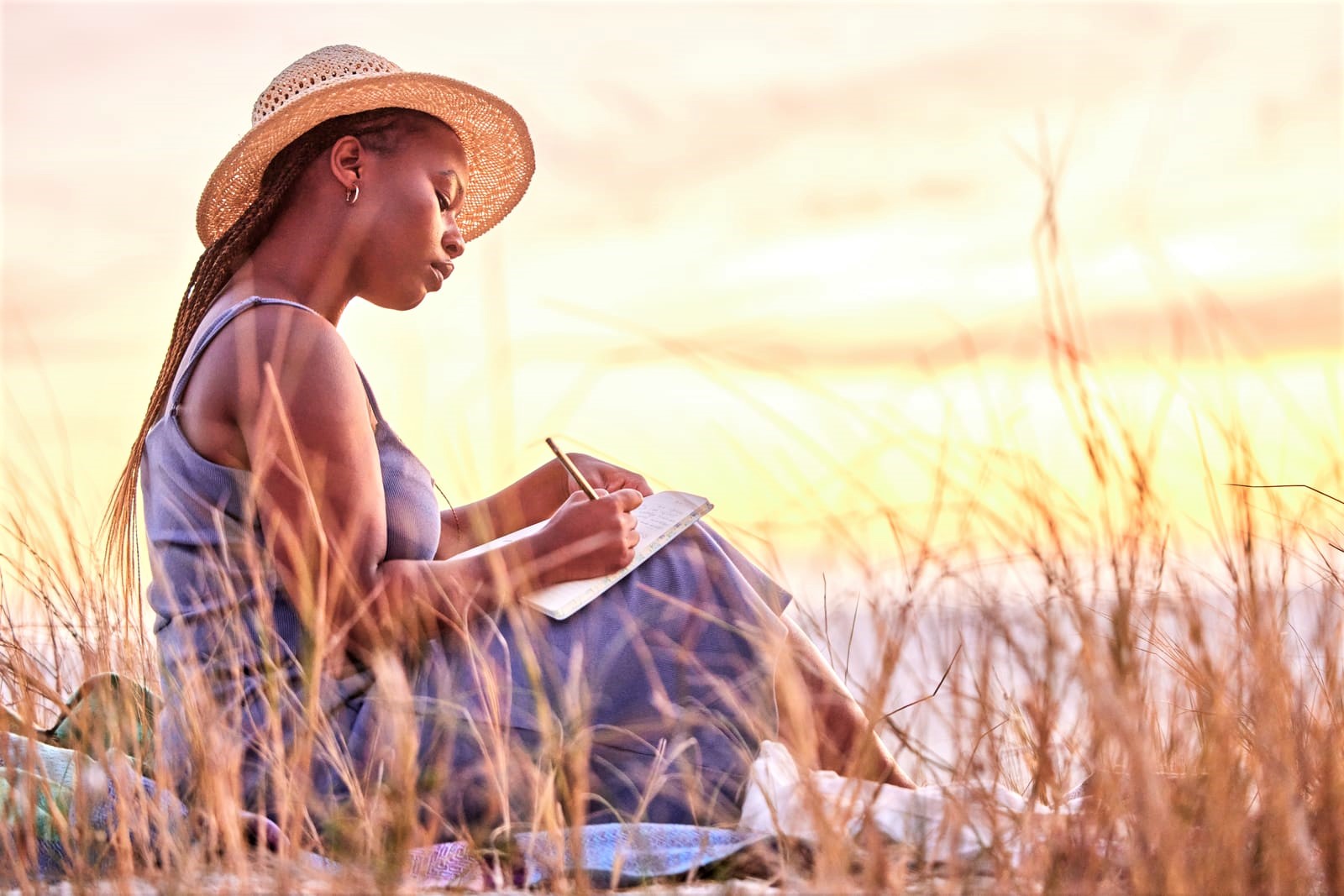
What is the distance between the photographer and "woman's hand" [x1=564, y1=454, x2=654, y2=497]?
9.87 ft

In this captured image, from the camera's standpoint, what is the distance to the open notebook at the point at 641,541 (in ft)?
7.88

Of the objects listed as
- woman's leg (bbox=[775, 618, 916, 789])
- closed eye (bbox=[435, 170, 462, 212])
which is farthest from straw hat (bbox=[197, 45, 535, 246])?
woman's leg (bbox=[775, 618, 916, 789])

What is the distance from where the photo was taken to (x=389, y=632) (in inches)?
92.6

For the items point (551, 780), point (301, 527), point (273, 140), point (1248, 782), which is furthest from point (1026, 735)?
point (273, 140)

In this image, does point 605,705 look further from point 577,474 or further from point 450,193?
point 450,193

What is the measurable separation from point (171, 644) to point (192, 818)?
0.40 metres

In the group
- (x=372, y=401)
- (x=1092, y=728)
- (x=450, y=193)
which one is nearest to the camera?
(x=1092, y=728)

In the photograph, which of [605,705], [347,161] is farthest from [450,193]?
[605,705]

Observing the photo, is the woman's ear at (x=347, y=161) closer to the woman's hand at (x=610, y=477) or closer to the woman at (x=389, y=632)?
the woman at (x=389, y=632)

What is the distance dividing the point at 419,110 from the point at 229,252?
0.51 m

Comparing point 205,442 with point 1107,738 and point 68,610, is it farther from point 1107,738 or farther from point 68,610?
point 1107,738

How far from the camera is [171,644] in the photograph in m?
2.53

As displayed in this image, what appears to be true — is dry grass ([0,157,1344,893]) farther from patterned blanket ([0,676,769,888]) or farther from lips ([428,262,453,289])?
lips ([428,262,453,289])

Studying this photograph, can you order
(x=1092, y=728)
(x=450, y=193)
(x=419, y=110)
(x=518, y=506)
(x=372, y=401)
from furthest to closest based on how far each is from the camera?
(x=518, y=506), (x=419, y=110), (x=450, y=193), (x=372, y=401), (x=1092, y=728)
